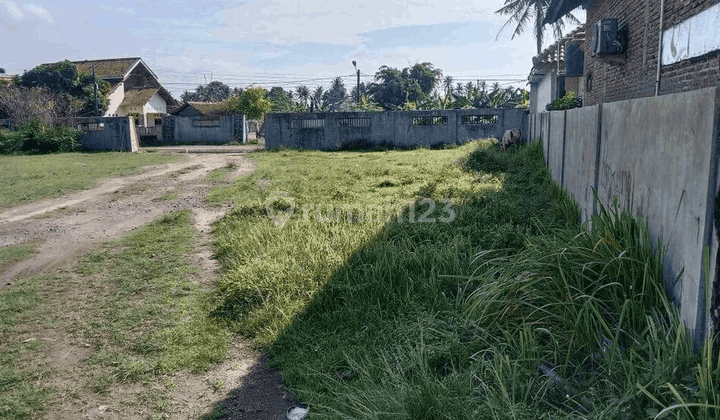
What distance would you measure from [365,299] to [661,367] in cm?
240

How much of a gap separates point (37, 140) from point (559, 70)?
71.1ft

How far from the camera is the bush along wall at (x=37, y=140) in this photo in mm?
23156

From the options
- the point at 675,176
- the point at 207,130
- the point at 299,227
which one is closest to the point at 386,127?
the point at 207,130

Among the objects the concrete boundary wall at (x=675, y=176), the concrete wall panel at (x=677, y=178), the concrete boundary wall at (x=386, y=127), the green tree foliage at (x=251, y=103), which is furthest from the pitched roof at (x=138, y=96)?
the concrete wall panel at (x=677, y=178)

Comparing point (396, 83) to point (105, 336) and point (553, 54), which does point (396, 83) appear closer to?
point (553, 54)

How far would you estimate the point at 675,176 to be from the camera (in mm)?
2781

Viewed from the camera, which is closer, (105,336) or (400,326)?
(400,326)

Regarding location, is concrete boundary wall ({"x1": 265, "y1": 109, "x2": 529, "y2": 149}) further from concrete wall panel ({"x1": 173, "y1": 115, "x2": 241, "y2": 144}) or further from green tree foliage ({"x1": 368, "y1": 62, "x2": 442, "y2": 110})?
green tree foliage ({"x1": 368, "y1": 62, "x2": 442, "y2": 110})

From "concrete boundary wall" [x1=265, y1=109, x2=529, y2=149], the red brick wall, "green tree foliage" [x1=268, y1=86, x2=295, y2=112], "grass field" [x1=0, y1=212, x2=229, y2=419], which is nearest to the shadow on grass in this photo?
"grass field" [x1=0, y1=212, x2=229, y2=419]

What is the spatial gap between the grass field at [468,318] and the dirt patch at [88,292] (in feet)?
0.77

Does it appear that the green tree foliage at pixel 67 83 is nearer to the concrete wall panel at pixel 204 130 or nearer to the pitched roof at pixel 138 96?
the pitched roof at pixel 138 96

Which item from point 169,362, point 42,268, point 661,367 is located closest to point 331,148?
point 42,268

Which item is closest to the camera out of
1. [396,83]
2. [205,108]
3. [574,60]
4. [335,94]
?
[574,60]

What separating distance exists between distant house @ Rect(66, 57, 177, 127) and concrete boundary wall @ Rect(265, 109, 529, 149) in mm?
19651
